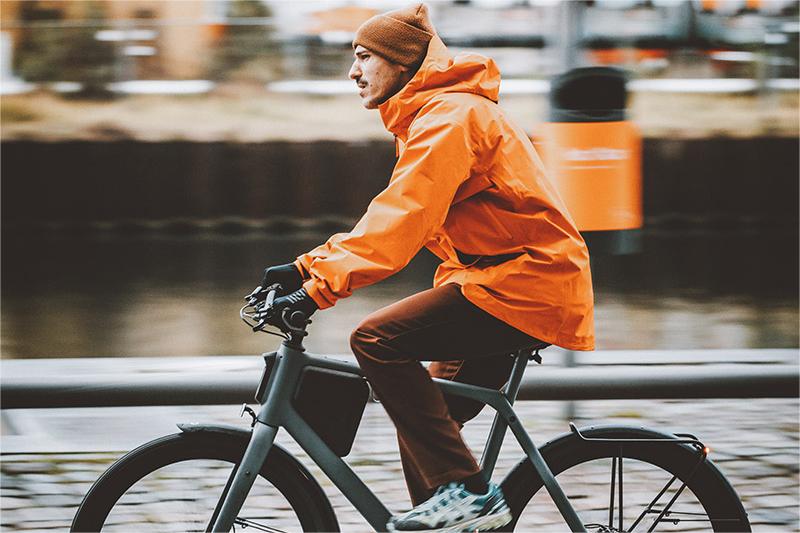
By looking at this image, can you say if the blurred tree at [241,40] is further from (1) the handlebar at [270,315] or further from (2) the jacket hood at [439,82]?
(1) the handlebar at [270,315]

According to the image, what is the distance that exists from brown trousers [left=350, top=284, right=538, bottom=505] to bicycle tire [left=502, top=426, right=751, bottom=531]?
0.68ft

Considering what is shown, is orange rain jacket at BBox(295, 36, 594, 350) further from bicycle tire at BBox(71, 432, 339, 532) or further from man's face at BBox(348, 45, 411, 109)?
bicycle tire at BBox(71, 432, 339, 532)

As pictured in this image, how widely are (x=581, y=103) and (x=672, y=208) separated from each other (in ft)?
25.8

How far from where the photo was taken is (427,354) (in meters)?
2.97

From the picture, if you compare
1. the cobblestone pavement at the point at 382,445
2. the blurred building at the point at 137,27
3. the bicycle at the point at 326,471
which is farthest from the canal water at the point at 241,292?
the bicycle at the point at 326,471

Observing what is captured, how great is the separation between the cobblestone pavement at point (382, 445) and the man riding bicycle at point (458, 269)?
83 centimetres

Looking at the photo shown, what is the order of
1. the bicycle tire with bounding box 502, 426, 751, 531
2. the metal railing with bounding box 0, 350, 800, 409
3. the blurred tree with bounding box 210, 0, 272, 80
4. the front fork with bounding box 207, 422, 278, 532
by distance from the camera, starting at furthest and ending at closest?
A: the blurred tree with bounding box 210, 0, 272, 80 → the metal railing with bounding box 0, 350, 800, 409 → the bicycle tire with bounding box 502, 426, 751, 531 → the front fork with bounding box 207, 422, 278, 532

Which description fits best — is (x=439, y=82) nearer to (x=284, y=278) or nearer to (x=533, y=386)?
(x=284, y=278)

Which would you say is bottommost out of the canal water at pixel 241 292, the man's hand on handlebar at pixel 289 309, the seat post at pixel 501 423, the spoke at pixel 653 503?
the canal water at pixel 241 292

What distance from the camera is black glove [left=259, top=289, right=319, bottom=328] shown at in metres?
2.80

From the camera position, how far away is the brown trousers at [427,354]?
294cm

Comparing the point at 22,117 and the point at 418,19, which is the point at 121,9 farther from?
the point at 418,19

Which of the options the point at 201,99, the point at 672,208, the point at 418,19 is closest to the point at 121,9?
the point at 201,99

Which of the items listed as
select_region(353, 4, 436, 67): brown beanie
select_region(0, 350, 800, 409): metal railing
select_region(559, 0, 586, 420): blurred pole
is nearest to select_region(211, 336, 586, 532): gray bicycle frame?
select_region(353, 4, 436, 67): brown beanie
